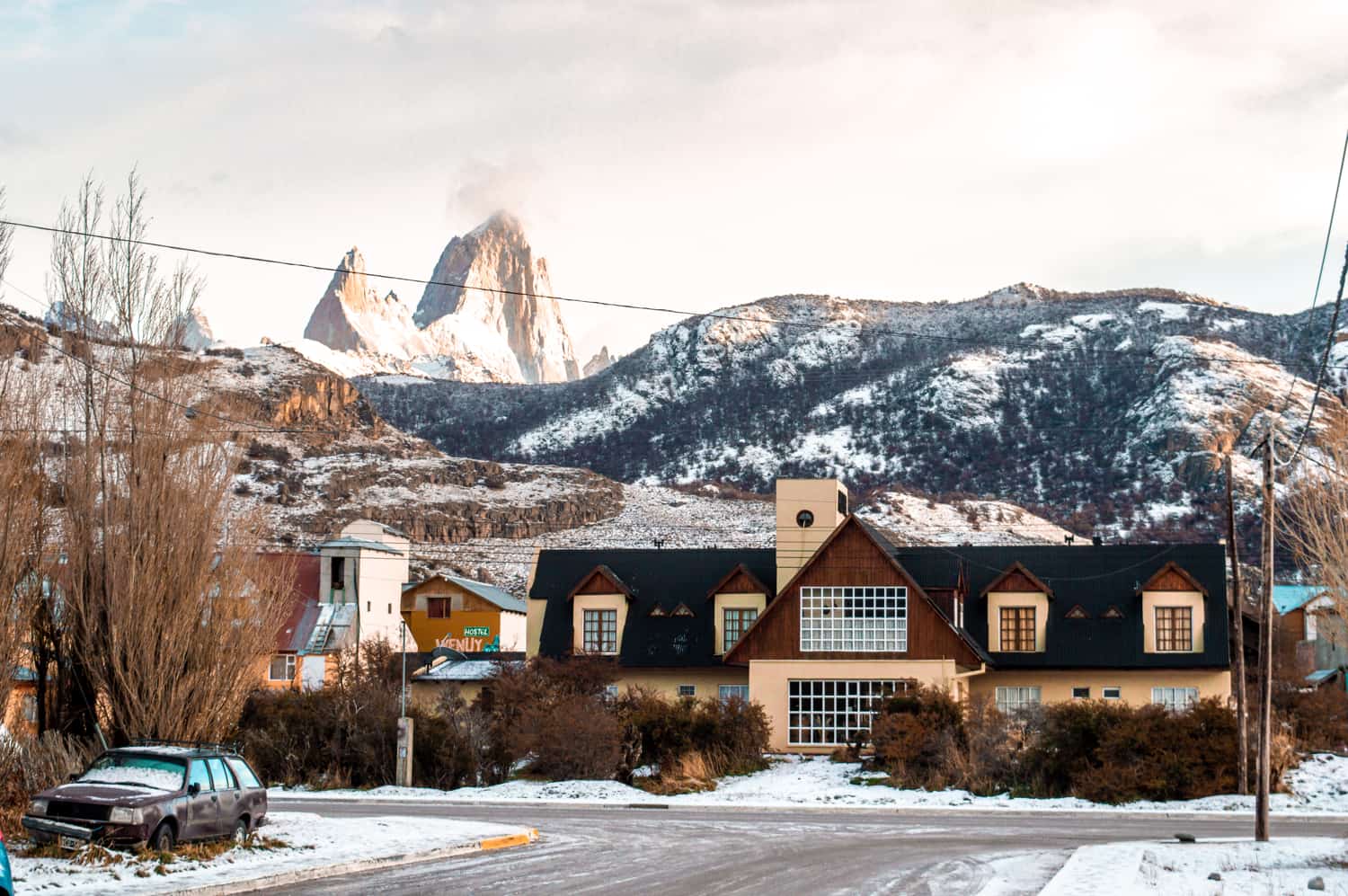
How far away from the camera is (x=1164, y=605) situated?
160 ft

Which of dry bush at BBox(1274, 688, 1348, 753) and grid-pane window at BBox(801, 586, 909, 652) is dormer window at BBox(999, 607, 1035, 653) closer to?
grid-pane window at BBox(801, 586, 909, 652)

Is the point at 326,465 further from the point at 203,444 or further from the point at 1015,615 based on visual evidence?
the point at 203,444

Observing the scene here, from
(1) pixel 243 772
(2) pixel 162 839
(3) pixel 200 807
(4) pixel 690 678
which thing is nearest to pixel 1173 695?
(4) pixel 690 678

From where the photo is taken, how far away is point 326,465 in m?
178

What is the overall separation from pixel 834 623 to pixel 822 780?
848 centimetres

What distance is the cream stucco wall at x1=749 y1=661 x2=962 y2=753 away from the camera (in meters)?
45.2

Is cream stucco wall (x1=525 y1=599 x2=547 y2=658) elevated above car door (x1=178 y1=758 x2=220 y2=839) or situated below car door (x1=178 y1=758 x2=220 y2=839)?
above

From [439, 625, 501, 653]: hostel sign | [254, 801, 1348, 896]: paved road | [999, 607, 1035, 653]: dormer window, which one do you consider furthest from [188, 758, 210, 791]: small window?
[439, 625, 501, 653]: hostel sign

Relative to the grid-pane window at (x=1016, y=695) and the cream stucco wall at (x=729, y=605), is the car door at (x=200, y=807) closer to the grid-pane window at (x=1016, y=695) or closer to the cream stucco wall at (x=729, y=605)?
the cream stucco wall at (x=729, y=605)

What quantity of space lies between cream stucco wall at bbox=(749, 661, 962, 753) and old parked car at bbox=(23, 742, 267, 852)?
79.6ft

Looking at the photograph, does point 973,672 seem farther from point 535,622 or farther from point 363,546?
point 363,546

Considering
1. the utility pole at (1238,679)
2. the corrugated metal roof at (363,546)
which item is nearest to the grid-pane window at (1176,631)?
the utility pole at (1238,679)

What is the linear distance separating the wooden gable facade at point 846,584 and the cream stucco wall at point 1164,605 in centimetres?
659

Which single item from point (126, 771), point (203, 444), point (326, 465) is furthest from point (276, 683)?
point (326, 465)
